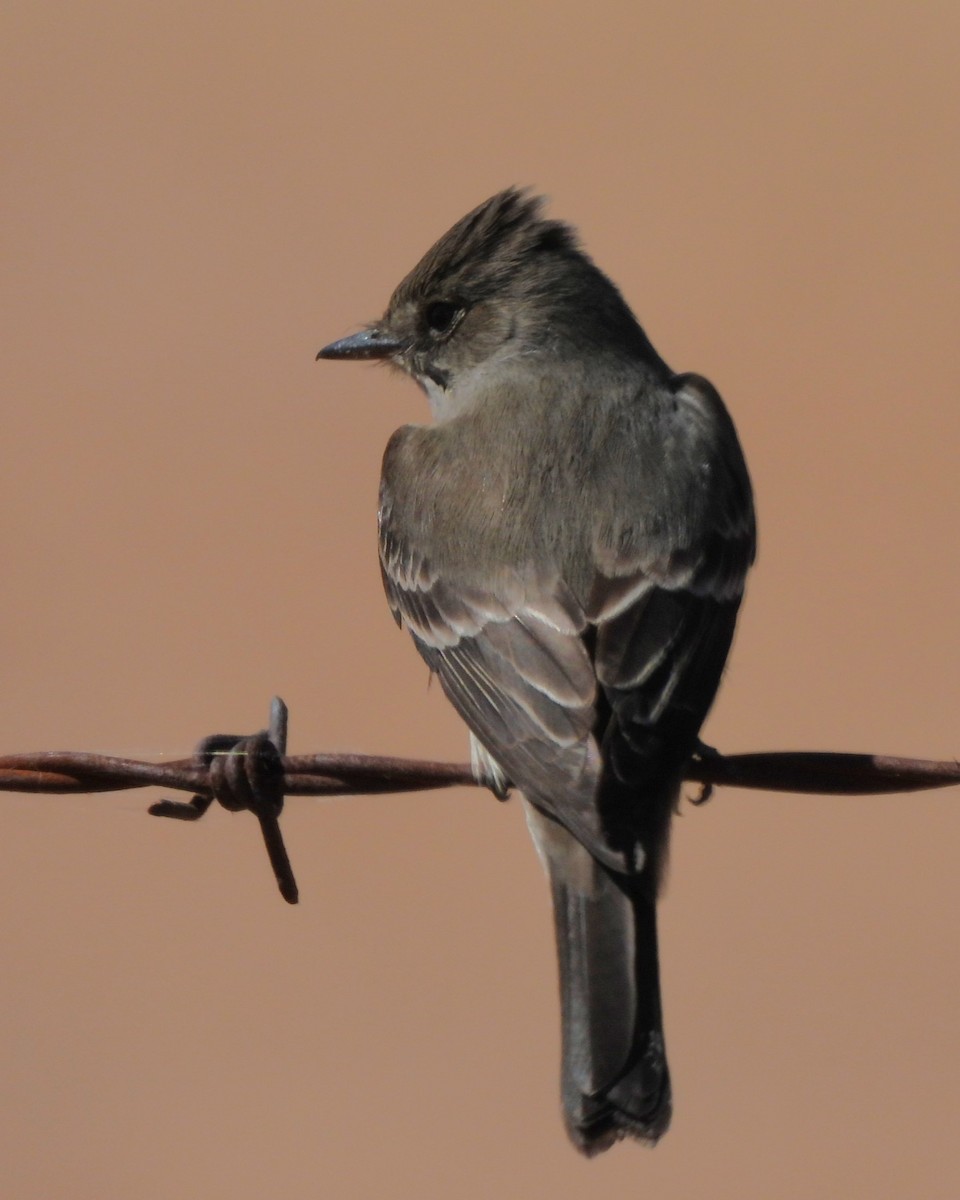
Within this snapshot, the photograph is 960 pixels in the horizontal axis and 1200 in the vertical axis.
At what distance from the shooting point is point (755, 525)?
4504 millimetres

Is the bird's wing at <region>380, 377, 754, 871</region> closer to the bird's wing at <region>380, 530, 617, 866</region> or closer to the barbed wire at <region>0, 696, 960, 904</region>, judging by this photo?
the bird's wing at <region>380, 530, 617, 866</region>

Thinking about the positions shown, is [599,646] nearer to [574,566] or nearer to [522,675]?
[522,675]

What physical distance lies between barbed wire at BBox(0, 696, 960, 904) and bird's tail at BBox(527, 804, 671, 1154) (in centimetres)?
35

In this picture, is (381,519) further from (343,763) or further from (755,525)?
(343,763)

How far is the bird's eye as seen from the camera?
5.06m

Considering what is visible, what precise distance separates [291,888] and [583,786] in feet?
2.05

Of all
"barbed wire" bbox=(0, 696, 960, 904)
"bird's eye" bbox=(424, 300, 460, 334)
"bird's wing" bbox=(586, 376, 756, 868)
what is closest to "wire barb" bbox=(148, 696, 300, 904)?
"barbed wire" bbox=(0, 696, 960, 904)

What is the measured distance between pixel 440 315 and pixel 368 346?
10.3 inches

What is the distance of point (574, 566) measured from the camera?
3.78 metres

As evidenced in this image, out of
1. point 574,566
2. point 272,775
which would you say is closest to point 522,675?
point 574,566

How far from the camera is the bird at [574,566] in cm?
331

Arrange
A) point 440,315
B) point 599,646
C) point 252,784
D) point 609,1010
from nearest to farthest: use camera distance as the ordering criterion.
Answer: point 252,784 → point 609,1010 → point 599,646 → point 440,315

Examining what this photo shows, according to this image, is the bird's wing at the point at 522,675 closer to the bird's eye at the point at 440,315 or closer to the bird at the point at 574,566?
the bird at the point at 574,566

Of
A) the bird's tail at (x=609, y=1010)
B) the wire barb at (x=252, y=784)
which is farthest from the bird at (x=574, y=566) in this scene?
the wire barb at (x=252, y=784)
